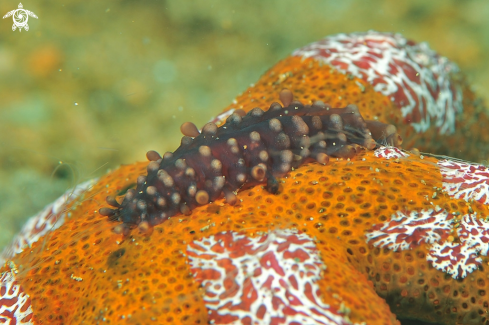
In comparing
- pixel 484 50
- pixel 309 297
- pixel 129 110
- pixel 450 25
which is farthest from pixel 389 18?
pixel 309 297

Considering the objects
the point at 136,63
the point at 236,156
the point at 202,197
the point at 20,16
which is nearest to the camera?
the point at 202,197

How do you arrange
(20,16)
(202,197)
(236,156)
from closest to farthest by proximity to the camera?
(202,197) < (236,156) < (20,16)

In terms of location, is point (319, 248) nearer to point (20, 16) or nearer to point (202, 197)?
point (202, 197)

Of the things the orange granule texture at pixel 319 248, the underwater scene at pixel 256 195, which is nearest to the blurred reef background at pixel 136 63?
the underwater scene at pixel 256 195

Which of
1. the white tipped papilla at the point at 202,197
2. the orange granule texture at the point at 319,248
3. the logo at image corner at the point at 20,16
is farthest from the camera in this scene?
the logo at image corner at the point at 20,16

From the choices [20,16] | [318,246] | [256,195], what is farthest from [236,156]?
[20,16]

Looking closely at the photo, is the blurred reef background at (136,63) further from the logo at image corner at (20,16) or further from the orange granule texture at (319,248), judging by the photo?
the orange granule texture at (319,248)

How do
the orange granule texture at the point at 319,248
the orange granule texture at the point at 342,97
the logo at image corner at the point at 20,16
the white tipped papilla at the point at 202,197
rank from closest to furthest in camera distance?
the orange granule texture at the point at 319,248, the white tipped papilla at the point at 202,197, the orange granule texture at the point at 342,97, the logo at image corner at the point at 20,16
